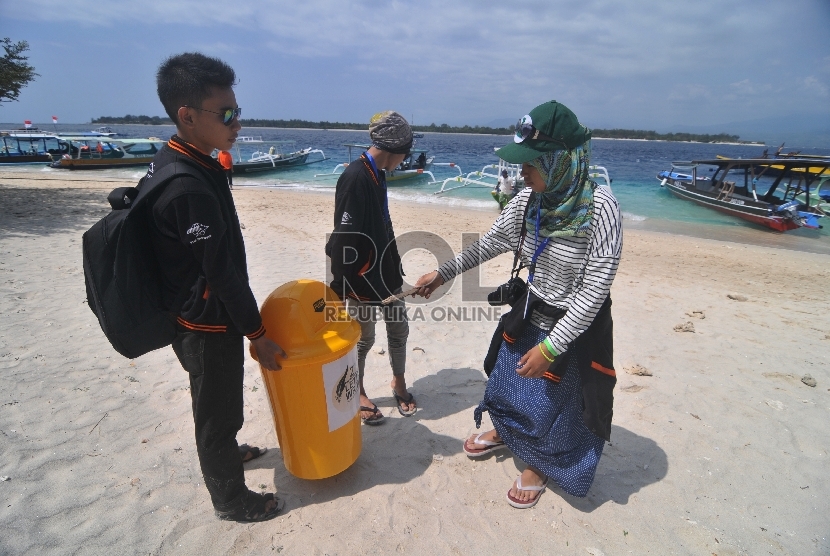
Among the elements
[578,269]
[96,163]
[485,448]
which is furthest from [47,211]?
[96,163]

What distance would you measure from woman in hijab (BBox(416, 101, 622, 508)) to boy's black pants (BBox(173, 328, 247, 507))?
1.07 meters

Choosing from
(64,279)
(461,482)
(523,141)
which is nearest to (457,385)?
(461,482)

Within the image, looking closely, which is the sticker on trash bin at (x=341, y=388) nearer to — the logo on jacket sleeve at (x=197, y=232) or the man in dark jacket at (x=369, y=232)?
the man in dark jacket at (x=369, y=232)

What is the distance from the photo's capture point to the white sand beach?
209cm

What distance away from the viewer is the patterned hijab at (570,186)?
1.79m

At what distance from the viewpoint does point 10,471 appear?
2314 millimetres

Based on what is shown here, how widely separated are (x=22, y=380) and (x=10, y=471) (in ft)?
3.52

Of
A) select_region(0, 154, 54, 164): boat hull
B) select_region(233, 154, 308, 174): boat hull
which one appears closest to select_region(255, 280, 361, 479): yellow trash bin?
select_region(233, 154, 308, 174): boat hull

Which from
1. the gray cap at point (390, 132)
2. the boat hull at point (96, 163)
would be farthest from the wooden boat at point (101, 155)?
the gray cap at point (390, 132)

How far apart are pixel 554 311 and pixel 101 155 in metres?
31.0

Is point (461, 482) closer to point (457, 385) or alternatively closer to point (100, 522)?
point (457, 385)

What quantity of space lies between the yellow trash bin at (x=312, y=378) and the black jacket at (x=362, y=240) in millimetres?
512

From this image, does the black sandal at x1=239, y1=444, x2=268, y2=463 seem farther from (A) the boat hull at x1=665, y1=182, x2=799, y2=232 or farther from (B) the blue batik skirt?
(A) the boat hull at x1=665, y1=182, x2=799, y2=232

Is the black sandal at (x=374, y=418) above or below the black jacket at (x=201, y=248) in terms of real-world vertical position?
below
